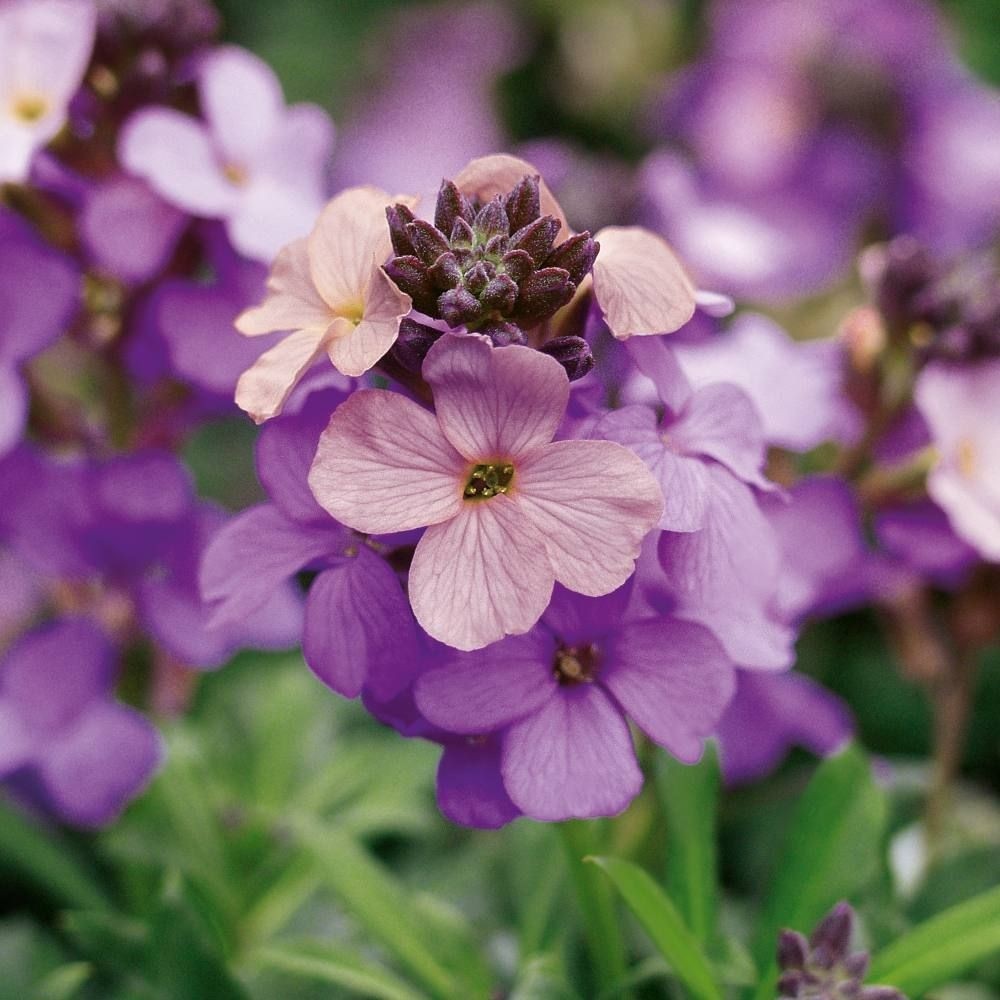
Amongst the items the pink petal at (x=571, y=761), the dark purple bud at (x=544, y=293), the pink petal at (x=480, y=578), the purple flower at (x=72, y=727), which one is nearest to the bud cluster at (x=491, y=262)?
the dark purple bud at (x=544, y=293)

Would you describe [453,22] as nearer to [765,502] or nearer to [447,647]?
[765,502]

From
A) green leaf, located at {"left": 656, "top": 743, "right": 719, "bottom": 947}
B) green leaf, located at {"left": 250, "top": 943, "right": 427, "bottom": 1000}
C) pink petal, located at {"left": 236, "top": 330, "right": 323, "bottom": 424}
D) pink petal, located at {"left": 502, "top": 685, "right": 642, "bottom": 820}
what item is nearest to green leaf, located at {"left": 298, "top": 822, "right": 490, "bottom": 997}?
green leaf, located at {"left": 250, "top": 943, "right": 427, "bottom": 1000}

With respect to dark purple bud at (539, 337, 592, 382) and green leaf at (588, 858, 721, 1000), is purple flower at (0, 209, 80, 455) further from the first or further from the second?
green leaf at (588, 858, 721, 1000)

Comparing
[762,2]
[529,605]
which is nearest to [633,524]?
[529,605]

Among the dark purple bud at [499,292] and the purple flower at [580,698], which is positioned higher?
the dark purple bud at [499,292]

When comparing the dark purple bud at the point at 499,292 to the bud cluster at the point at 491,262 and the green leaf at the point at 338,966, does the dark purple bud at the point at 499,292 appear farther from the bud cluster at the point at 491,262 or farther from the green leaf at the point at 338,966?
the green leaf at the point at 338,966

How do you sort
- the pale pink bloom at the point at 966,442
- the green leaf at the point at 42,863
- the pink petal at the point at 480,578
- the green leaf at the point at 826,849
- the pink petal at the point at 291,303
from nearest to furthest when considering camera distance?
the pink petal at the point at 480,578 → the pink petal at the point at 291,303 → the green leaf at the point at 826,849 → the pale pink bloom at the point at 966,442 → the green leaf at the point at 42,863

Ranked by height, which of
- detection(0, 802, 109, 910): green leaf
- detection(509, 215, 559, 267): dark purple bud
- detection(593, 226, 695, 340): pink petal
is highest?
detection(509, 215, 559, 267): dark purple bud

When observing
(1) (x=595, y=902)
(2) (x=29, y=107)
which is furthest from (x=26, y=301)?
(1) (x=595, y=902)
